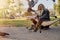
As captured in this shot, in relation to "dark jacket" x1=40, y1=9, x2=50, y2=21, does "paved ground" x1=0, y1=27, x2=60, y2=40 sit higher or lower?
lower

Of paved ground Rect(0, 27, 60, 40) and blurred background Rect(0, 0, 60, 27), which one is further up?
blurred background Rect(0, 0, 60, 27)

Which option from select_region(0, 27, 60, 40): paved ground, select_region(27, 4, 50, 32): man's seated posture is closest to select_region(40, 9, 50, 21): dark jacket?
select_region(27, 4, 50, 32): man's seated posture

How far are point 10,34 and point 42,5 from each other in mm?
417

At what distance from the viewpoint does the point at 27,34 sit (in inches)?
49.3

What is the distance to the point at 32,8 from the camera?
128 centimetres

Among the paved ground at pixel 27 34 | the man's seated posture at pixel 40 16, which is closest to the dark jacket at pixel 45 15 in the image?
the man's seated posture at pixel 40 16

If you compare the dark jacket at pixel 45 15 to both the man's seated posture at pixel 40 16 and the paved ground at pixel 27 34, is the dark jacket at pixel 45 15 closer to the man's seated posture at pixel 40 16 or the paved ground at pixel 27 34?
the man's seated posture at pixel 40 16

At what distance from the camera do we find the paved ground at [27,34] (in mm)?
1242

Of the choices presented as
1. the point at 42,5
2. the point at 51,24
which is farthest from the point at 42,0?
the point at 51,24

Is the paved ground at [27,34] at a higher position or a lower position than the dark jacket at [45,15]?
lower

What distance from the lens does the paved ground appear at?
1.24 m

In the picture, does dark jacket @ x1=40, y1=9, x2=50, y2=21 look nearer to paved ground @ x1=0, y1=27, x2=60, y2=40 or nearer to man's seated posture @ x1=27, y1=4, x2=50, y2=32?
man's seated posture @ x1=27, y1=4, x2=50, y2=32

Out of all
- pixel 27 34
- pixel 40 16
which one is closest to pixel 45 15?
pixel 40 16

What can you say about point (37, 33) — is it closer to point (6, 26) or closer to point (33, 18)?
point (33, 18)
